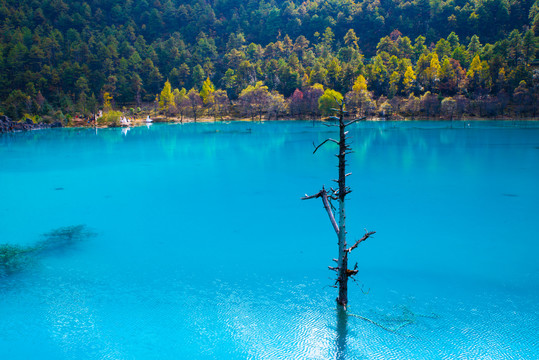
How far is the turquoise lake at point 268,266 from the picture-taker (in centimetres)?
1537

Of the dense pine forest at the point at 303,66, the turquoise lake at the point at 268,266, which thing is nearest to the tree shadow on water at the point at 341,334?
the turquoise lake at the point at 268,266

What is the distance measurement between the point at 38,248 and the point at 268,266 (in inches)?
550

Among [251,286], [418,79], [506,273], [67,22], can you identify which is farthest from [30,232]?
[67,22]

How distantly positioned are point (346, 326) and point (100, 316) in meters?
9.95

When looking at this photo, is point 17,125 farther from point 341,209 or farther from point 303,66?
point 341,209

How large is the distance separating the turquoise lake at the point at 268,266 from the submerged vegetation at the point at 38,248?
0.57 metres

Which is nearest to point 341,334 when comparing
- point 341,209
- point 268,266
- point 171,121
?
point 341,209

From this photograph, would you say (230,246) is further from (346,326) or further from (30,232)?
(30,232)

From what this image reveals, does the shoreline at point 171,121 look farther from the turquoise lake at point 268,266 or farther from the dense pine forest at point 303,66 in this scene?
the turquoise lake at point 268,266

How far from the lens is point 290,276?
20578 mm

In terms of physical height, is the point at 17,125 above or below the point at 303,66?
below

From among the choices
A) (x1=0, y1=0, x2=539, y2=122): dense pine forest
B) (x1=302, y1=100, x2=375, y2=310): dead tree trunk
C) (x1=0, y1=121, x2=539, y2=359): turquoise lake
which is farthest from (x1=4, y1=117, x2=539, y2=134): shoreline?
(x1=302, y1=100, x2=375, y2=310): dead tree trunk

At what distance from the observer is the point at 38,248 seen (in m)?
24.9

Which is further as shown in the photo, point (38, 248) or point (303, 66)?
point (303, 66)
